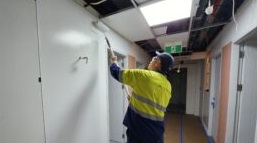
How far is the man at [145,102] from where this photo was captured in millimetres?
1330

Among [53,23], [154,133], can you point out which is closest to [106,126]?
[154,133]

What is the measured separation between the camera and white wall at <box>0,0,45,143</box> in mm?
783

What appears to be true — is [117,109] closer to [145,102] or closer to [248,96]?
[145,102]

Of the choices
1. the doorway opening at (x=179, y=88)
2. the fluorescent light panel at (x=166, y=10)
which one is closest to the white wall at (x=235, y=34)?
the fluorescent light panel at (x=166, y=10)

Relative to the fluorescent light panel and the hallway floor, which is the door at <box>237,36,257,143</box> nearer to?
the fluorescent light panel

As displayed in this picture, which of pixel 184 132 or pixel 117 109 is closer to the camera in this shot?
pixel 117 109

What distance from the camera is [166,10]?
Result: 1606mm

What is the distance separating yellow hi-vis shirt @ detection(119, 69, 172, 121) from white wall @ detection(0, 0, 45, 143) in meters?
0.76

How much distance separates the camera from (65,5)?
1.29m

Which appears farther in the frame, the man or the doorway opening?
the doorway opening

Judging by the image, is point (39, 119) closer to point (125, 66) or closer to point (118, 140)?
point (125, 66)

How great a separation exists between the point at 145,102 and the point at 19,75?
1.08 m

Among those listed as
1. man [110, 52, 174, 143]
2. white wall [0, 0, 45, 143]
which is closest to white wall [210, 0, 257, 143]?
man [110, 52, 174, 143]

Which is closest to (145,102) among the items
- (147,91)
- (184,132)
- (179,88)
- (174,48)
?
(147,91)
